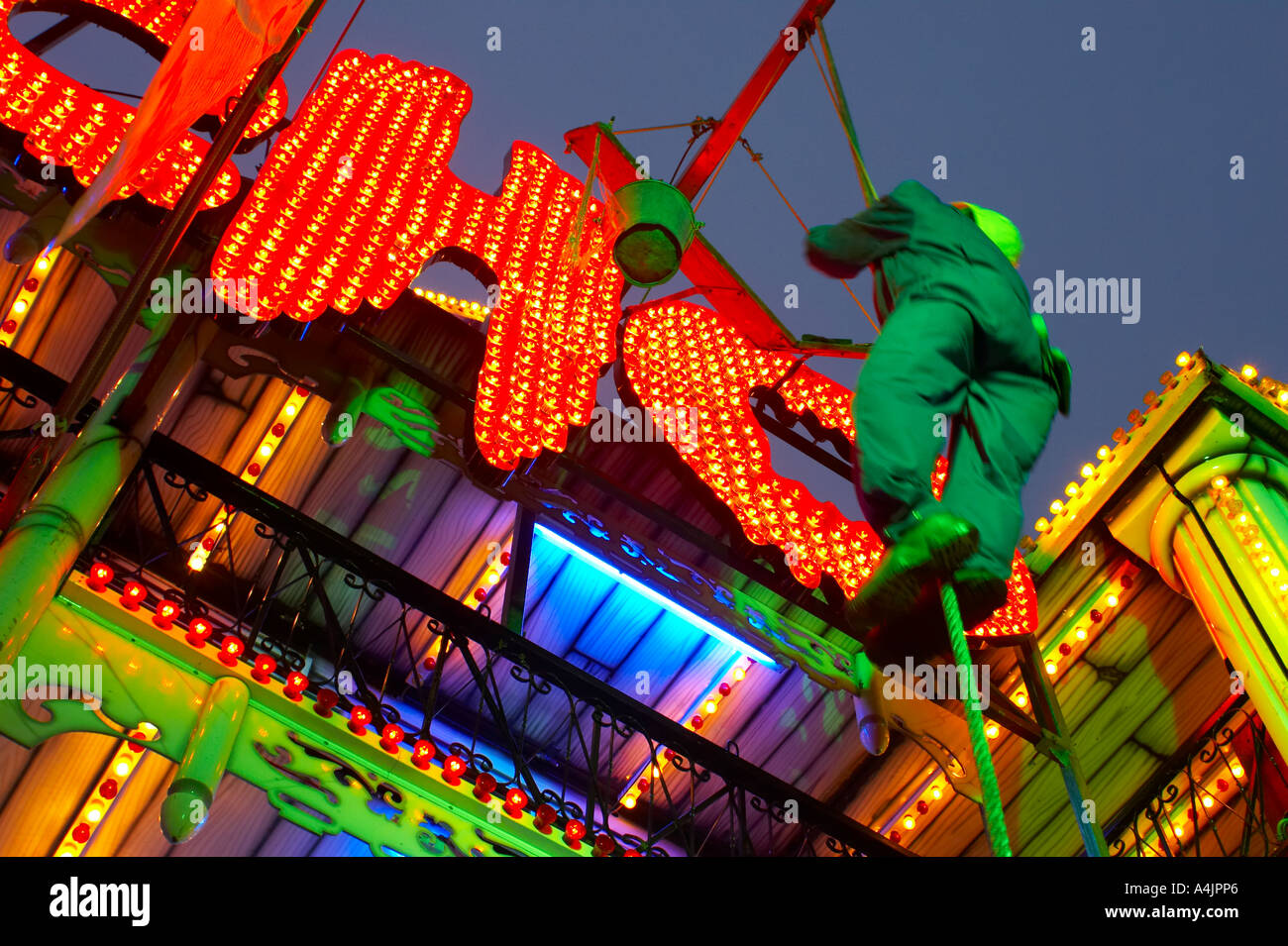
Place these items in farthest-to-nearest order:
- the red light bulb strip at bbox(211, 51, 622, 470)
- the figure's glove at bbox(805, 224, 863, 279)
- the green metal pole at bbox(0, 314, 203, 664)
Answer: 1. the red light bulb strip at bbox(211, 51, 622, 470)
2. the green metal pole at bbox(0, 314, 203, 664)
3. the figure's glove at bbox(805, 224, 863, 279)

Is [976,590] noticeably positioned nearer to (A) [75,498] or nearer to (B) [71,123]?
(A) [75,498]

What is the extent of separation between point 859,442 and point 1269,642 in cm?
720

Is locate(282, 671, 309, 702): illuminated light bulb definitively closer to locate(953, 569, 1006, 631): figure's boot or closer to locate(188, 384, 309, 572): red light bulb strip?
→ locate(188, 384, 309, 572): red light bulb strip

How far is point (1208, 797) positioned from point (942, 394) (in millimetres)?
8959

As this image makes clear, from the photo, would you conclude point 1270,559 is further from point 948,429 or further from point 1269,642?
point 948,429

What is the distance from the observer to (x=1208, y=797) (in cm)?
996

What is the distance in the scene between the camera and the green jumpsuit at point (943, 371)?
227 centimetres

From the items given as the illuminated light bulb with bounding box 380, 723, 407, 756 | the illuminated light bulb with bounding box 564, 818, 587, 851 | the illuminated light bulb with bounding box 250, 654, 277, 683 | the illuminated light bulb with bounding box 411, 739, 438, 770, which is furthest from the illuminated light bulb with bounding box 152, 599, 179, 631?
the illuminated light bulb with bounding box 564, 818, 587, 851

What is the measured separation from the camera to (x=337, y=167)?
314 inches

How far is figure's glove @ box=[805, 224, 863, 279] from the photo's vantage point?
286 cm

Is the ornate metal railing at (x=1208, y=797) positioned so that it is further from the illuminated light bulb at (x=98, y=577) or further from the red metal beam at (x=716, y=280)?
the illuminated light bulb at (x=98, y=577)

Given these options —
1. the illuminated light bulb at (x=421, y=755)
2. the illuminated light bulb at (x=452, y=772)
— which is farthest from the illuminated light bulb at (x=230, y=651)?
the illuminated light bulb at (x=452, y=772)

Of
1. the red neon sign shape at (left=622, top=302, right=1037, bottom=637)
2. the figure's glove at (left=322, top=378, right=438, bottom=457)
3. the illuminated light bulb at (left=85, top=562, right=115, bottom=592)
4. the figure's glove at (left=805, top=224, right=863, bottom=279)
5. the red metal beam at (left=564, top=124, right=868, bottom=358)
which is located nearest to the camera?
the figure's glove at (left=805, top=224, right=863, bottom=279)
